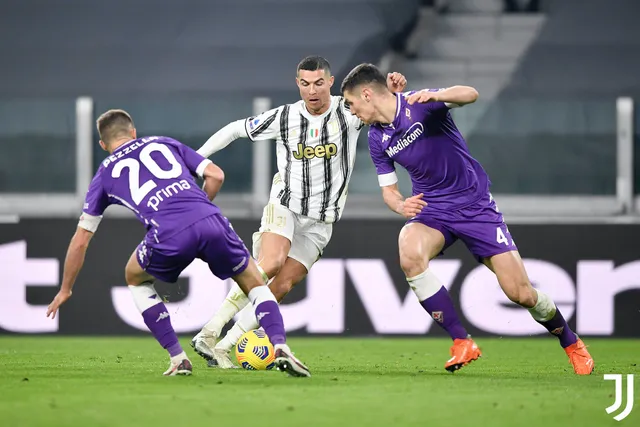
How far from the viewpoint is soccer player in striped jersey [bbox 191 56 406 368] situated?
A: 7.33m

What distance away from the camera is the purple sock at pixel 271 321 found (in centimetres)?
598

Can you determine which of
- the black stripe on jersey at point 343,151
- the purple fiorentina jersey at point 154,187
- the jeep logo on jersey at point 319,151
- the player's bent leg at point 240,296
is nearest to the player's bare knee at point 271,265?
the player's bent leg at point 240,296

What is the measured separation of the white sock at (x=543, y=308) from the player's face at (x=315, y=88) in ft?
5.93

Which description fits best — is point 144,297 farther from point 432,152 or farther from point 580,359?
point 580,359

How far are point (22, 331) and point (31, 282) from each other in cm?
45

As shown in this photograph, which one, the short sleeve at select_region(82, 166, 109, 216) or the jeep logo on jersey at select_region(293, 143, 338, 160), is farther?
the jeep logo on jersey at select_region(293, 143, 338, 160)

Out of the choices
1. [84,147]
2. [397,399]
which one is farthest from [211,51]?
[397,399]

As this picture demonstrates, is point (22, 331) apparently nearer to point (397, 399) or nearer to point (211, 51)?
point (211, 51)

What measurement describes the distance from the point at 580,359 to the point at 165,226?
8.66ft

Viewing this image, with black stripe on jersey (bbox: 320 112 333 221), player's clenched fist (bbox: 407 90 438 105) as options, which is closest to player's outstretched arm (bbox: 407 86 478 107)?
player's clenched fist (bbox: 407 90 438 105)

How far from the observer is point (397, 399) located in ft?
16.8

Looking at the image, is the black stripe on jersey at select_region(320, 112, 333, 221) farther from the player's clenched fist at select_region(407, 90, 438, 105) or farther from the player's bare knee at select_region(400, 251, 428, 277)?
the player's clenched fist at select_region(407, 90, 438, 105)

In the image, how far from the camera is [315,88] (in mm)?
7332

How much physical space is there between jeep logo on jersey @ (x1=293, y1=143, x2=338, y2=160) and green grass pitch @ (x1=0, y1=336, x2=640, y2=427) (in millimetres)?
1342
